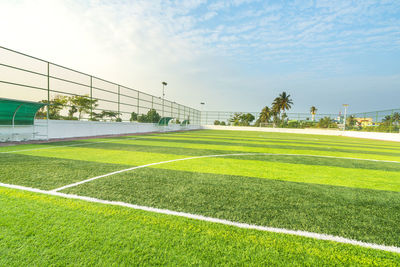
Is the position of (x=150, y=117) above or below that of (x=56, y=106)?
below

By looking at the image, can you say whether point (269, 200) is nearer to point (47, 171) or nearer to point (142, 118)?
point (47, 171)

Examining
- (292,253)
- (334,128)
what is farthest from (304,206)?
(334,128)

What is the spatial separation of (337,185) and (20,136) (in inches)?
456

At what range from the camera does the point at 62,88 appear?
35.8ft

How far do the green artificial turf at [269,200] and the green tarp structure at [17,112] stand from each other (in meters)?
6.93

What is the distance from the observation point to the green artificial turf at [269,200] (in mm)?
2039

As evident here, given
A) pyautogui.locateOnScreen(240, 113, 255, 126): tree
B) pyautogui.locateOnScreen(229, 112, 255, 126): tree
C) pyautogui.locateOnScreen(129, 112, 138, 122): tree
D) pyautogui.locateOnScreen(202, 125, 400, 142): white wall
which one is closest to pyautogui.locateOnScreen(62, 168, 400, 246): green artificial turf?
pyautogui.locateOnScreen(129, 112, 138, 122): tree

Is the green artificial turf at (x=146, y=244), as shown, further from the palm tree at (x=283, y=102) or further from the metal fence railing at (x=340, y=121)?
the palm tree at (x=283, y=102)

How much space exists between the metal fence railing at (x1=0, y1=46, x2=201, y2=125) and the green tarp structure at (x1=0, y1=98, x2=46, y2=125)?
0.87 m

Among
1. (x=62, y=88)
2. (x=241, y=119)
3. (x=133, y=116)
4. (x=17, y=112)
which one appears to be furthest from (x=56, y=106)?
(x=241, y=119)

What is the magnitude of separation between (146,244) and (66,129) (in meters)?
11.9

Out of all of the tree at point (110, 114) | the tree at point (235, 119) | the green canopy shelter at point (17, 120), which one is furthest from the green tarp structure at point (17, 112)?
the tree at point (235, 119)

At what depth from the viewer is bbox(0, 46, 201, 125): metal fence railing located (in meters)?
8.34

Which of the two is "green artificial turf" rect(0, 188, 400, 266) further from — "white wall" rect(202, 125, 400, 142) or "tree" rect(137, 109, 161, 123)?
"white wall" rect(202, 125, 400, 142)
